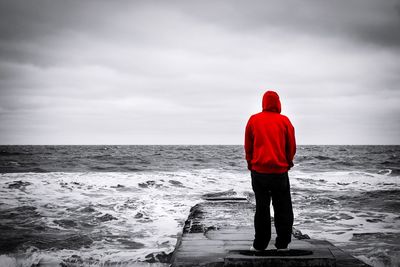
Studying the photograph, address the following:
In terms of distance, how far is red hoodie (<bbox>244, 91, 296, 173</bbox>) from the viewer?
3.93 meters

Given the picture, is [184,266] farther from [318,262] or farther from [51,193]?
[51,193]

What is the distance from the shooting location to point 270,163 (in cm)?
391

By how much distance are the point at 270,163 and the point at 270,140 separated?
28cm

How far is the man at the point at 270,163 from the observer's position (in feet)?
12.9

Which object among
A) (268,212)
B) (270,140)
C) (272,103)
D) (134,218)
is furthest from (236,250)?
(134,218)

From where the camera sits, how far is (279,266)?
12.3 feet

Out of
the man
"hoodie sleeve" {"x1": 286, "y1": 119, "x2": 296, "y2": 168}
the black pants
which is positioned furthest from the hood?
the black pants

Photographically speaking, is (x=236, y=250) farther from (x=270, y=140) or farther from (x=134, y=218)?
(x=134, y=218)

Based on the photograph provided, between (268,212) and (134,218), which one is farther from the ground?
(268,212)

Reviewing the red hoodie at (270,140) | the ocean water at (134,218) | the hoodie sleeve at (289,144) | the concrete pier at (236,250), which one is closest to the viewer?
the concrete pier at (236,250)

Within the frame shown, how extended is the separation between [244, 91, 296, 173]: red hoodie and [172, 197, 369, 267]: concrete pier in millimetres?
1056

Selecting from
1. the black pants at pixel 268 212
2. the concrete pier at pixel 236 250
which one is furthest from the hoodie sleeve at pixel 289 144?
the concrete pier at pixel 236 250

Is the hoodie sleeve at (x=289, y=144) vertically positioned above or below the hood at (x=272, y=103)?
below

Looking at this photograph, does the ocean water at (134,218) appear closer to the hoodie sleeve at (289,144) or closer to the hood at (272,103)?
the hoodie sleeve at (289,144)
